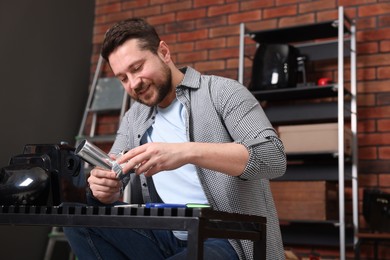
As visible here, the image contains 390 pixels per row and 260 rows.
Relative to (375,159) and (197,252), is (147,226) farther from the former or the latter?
(375,159)

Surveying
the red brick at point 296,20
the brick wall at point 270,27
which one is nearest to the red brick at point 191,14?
the brick wall at point 270,27

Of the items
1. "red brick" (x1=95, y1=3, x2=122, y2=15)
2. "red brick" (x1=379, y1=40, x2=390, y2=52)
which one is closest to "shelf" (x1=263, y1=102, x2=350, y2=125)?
"red brick" (x1=379, y1=40, x2=390, y2=52)

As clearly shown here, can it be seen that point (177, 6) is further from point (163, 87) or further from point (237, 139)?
point (237, 139)

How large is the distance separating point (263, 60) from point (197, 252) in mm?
2315

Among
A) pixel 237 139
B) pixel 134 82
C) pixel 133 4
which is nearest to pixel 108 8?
pixel 133 4

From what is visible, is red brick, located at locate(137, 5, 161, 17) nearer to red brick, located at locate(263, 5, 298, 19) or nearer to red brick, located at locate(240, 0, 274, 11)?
red brick, located at locate(240, 0, 274, 11)

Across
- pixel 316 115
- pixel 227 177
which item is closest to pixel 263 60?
pixel 316 115

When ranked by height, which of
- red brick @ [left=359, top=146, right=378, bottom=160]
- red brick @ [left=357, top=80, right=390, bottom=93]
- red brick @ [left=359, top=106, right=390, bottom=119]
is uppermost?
red brick @ [left=357, top=80, right=390, bottom=93]

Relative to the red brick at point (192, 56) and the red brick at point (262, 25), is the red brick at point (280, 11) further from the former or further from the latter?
the red brick at point (192, 56)

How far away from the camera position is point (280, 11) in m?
3.49

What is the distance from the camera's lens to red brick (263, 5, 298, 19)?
345cm

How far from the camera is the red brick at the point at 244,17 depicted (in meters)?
3.56

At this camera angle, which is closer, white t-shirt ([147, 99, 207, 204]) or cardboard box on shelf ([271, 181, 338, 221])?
white t-shirt ([147, 99, 207, 204])

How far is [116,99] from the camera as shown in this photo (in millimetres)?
3834
